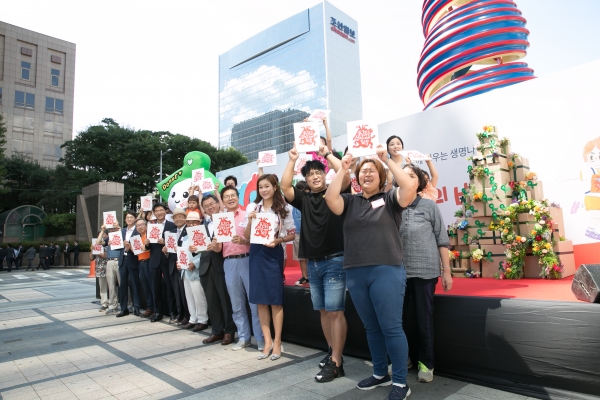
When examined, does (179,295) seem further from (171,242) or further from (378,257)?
(378,257)

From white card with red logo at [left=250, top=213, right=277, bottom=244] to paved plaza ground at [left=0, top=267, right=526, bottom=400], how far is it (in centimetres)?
117

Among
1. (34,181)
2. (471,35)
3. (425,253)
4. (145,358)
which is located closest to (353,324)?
(425,253)

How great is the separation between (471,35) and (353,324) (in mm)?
5753

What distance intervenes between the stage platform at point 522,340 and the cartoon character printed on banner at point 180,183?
578 centimetres

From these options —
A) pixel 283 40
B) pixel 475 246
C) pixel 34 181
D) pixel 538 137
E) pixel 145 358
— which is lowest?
pixel 145 358

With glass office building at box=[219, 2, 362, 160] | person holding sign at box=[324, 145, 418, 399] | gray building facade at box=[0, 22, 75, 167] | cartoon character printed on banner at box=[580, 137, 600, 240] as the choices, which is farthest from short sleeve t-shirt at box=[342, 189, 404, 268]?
glass office building at box=[219, 2, 362, 160]

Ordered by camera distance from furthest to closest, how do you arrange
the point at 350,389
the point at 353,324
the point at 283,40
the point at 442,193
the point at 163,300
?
1. the point at 283,40
2. the point at 163,300
3. the point at 442,193
4. the point at 353,324
5. the point at 350,389

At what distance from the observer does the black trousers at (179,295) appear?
5711 millimetres

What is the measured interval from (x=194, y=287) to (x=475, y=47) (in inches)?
241

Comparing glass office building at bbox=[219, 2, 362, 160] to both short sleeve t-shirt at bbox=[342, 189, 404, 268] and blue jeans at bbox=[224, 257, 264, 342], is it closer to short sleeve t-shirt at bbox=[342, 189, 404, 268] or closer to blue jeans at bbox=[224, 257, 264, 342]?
blue jeans at bbox=[224, 257, 264, 342]

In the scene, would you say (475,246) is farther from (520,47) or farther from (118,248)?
(118,248)

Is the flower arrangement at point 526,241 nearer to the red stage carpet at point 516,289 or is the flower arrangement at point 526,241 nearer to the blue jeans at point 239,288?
the red stage carpet at point 516,289

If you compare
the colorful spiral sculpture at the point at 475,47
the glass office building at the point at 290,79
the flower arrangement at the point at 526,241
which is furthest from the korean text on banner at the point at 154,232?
the glass office building at the point at 290,79

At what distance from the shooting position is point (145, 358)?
415 centimetres
